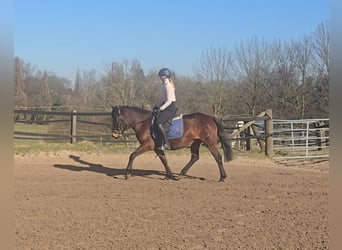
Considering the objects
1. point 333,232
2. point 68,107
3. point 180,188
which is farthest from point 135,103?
point 333,232

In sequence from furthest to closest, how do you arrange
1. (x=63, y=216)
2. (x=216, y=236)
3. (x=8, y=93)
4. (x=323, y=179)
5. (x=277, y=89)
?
1. (x=277, y=89)
2. (x=323, y=179)
3. (x=63, y=216)
4. (x=216, y=236)
5. (x=8, y=93)

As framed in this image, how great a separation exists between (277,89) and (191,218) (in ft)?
61.3

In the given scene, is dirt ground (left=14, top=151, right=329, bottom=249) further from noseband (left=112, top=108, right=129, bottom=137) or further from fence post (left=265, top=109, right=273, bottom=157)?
fence post (left=265, top=109, right=273, bottom=157)

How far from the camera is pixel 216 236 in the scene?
14.9 feet

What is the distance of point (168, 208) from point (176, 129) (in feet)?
9.61

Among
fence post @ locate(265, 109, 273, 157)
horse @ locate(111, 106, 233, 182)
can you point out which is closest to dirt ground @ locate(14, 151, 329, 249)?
horse @ locate(111, 106, 233, 182)

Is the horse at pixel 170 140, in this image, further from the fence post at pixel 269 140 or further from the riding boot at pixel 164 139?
the fence post at pixel 269 140

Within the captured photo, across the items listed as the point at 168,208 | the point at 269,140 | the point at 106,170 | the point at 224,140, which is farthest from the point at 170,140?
the point at 269,140

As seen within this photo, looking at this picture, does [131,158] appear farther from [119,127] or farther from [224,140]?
[224,140]

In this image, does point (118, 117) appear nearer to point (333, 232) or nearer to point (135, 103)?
point (333, 232)

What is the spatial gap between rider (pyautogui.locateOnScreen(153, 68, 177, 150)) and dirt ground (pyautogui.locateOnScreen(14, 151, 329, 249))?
1009 millimetres

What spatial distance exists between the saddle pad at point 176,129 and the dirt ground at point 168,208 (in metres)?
0.86

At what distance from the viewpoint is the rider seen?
27.4ft

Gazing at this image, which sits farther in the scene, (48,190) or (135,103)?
(135,103)
